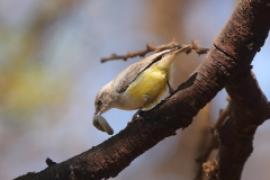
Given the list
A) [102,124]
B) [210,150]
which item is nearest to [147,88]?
[102,124]

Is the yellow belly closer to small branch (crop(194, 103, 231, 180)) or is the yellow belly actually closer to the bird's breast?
the bird's breast

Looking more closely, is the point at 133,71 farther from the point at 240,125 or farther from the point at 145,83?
the point at 240,125

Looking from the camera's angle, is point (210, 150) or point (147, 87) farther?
point (210, 150)

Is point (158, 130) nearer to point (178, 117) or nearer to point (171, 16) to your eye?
point (178, 117)

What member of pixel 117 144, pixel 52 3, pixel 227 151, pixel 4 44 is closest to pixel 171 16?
pixel 52 3

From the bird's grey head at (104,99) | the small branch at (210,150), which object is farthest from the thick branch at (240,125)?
the bird's grey head at (104,99)

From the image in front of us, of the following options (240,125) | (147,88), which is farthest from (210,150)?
(147,88)

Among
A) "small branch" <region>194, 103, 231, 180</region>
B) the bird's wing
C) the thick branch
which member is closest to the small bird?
the bird's wing

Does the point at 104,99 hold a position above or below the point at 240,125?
above
